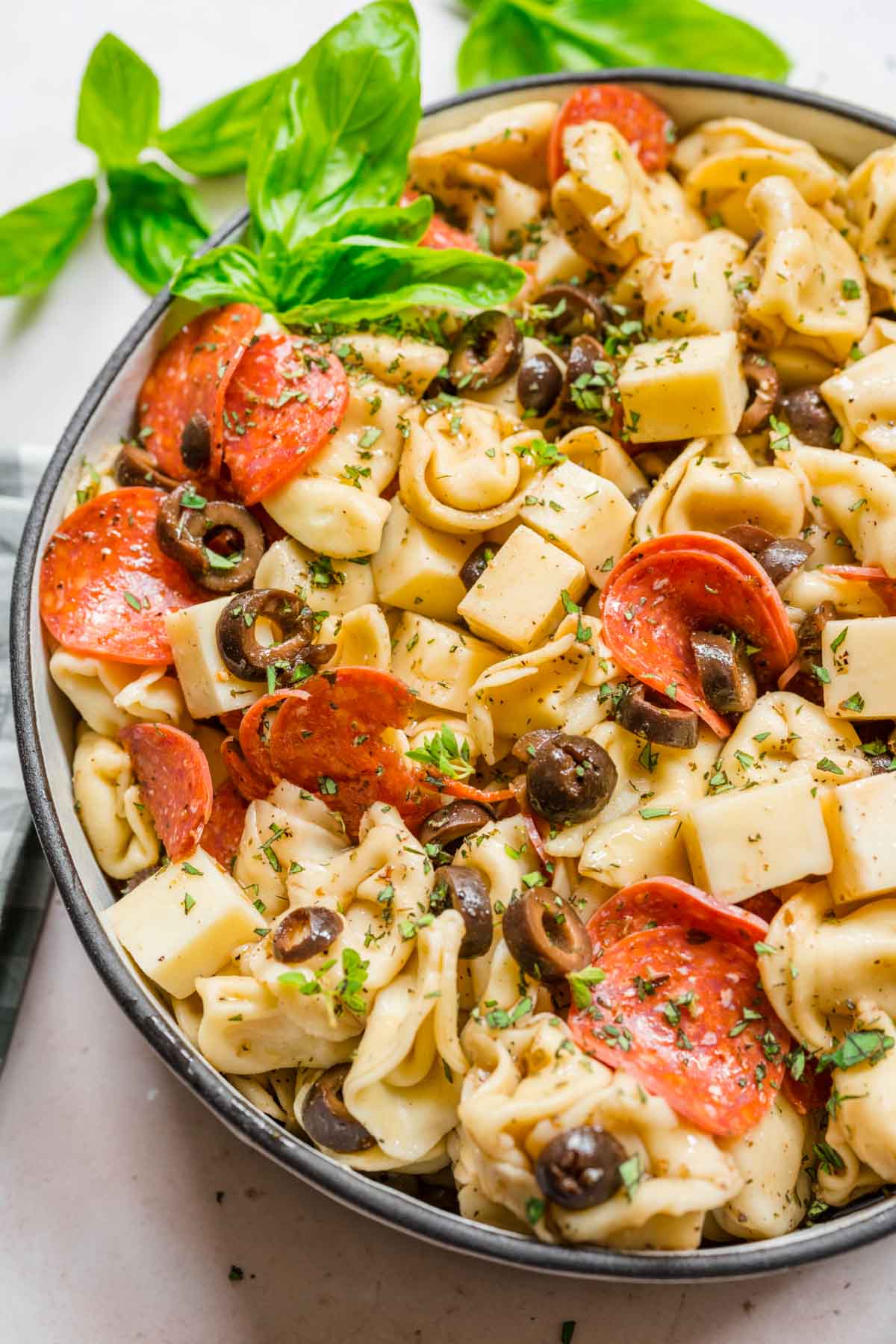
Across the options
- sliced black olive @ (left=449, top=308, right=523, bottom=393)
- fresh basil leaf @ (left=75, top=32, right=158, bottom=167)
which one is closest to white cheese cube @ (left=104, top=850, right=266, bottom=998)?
sliced black olive @ (left=449, top=308, right=523, bottom=393)

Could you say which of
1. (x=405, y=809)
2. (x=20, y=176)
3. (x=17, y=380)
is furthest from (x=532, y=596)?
(x=20, y=176)

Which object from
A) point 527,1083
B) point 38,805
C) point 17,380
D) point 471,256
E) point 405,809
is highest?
point 471,256

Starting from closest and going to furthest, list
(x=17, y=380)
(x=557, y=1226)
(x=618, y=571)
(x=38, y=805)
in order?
(x=557, y=1226)
(x=38, y=805)
(x=618, y=571)
(x=17, y=380)

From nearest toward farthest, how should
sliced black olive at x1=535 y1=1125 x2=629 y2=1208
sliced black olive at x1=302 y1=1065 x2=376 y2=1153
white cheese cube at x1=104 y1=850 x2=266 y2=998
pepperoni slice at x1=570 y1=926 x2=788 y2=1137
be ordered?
sliced black olive at x1=535 y1=1125 x2=629 y2=1208 → pepperoni slice at x1=570 y1=926 x2=788 y2=1137 → sliced black olive at x1=302 y1=1065 x2=376 y2=1153 → white cheese cube at x1=104 y1=850 x2=266 y2=998

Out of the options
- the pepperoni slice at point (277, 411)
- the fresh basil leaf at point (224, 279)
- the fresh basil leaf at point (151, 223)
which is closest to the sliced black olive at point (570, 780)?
the pepperoni slice at point (277, 411)

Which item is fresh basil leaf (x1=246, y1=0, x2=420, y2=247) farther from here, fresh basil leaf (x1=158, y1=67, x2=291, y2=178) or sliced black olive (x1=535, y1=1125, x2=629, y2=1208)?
sliced black olive (x1=535, y1=1125, x2=629, y2=1208)

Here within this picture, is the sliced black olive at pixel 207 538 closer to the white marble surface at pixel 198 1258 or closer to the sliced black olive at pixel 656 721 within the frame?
the sliced black olive at pixel 656 721

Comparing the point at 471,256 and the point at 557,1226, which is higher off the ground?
the point at 471,256

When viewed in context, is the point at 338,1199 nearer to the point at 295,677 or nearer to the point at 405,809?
the point at 405,809
